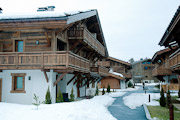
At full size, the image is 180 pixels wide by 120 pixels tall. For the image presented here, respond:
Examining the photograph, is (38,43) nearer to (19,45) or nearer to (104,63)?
(19,45)

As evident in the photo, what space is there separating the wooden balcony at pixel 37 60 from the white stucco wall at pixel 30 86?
121 cm

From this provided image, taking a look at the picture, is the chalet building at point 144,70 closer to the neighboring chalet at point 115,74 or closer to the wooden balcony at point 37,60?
the neighboring chalet at point 115,74

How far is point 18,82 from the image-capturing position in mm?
16438

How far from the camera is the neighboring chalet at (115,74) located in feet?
152

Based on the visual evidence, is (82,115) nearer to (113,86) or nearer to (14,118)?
(14,118)

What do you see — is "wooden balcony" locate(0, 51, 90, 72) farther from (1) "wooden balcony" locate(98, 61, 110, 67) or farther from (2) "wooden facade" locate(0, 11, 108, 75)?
(1) "wooden balcony" locate(98, 61, 110, 67)

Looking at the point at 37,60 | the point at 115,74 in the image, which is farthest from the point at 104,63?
the point at 37,60

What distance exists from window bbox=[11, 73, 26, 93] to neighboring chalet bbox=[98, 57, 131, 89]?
30191mm

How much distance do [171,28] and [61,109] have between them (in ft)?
26.8

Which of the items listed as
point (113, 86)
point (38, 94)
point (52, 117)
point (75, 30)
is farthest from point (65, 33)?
point (113, 86)

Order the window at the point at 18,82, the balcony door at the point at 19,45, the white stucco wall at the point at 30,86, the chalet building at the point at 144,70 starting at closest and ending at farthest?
the white stucco wall at the point at 30,86, the window at the point at 18,82, the balcony door at the point at 19,45, the chalet building at the point at 144,70

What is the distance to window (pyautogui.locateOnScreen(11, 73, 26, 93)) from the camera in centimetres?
1608

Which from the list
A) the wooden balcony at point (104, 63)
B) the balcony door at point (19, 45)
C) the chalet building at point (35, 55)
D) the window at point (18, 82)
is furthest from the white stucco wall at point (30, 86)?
the wooden balcony at point (104, 63)

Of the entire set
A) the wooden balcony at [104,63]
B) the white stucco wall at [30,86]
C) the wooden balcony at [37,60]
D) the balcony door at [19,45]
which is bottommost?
the white stucco wall at [30,86]
